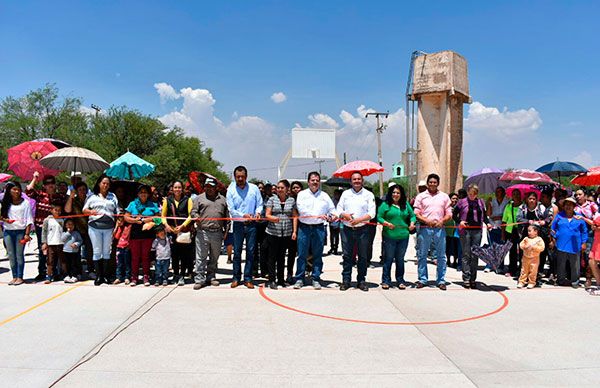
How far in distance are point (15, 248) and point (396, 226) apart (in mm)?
6360

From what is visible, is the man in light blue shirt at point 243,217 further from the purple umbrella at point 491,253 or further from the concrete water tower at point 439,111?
the concrete water tower at point 439,111

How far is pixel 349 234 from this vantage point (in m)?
6.80

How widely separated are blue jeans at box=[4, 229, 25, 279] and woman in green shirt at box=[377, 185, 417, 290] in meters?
6.02

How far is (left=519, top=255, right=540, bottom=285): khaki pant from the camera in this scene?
7.19m

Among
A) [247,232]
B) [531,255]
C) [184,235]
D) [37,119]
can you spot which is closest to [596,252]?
[531,255]

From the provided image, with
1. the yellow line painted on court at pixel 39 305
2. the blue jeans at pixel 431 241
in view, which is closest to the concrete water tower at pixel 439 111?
the blue jeans at pixel 431 241

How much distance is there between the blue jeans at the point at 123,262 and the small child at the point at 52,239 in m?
0.96

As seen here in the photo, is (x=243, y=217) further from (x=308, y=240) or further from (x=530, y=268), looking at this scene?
(x=530, y=268)

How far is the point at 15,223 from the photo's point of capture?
6680 millimetres

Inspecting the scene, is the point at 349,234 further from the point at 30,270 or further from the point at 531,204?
the point at 30,270

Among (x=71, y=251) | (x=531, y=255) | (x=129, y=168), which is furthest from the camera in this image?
(x=129, y=168)

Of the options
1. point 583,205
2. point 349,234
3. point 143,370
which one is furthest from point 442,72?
point 143,370

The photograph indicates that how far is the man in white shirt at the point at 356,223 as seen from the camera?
6730 millimetres

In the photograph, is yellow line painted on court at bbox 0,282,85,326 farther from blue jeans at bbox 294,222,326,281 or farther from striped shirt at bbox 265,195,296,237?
blue jeans at bbox 294,222,326,281
